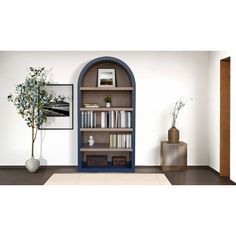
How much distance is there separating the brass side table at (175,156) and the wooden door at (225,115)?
0.53 metres

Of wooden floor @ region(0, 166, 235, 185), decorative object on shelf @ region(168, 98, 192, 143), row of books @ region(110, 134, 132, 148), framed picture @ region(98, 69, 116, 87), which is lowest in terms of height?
wooden floor @ region(0, 166, 235, 185)

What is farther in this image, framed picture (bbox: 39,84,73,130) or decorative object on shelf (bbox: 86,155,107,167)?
framed picture (bbox: 39,84,73,130)

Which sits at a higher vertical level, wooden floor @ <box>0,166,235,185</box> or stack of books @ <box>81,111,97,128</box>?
stack of books @ <box>81,111,97,128</box>

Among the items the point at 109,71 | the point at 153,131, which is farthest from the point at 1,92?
the point at 153,131

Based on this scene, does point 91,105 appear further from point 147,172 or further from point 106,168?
point 147,172

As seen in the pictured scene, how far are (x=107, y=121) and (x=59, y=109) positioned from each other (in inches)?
31.3

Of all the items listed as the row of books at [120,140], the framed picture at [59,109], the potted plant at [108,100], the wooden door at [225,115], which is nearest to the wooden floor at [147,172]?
the wooden door at [225,115]

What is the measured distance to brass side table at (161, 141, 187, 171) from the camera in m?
5.13

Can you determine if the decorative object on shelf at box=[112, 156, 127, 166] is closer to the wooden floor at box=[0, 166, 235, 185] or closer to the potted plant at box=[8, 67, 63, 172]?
the wooden floor at box=[0, 166, 235, 185]

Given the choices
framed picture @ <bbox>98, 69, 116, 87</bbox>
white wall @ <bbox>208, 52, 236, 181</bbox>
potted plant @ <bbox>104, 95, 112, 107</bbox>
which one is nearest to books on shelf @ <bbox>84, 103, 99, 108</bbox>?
potted plant @ <bbox>104, 95, 112, 107</bbox>

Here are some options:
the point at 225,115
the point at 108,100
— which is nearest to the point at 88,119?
the point at 108,100

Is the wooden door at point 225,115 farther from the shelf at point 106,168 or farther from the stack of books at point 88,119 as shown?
the stack of books at point 88,119

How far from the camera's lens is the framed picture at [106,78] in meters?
5.36

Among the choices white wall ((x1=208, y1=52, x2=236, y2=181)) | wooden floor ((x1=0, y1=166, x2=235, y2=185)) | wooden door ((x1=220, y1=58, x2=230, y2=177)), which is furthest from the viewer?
white wall ((x1=208, y1=52, x2=236, y2=181))
